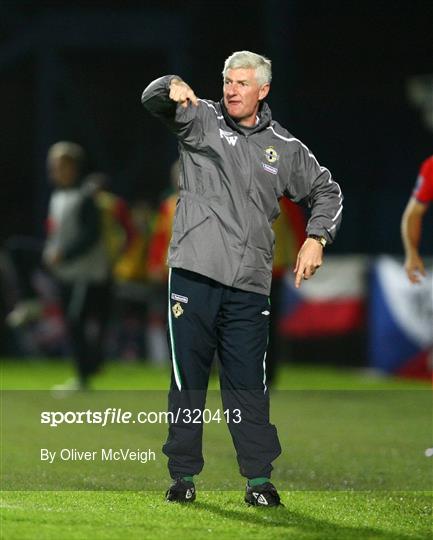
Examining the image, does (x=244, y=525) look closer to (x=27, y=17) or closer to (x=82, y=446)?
(x=82, y=446)

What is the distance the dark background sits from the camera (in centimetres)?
2000

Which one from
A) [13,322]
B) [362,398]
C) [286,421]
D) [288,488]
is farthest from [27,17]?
[288,488]

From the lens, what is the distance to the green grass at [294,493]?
234 inches

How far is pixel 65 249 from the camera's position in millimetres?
13242

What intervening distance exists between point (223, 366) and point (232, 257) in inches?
20.7

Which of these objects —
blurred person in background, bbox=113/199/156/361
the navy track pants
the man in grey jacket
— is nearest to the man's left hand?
the man in grey jacket

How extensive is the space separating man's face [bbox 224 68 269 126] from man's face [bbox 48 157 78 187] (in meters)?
6.59

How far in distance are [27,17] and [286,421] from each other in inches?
447

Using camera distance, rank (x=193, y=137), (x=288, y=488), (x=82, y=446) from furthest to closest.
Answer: (x=82, y=446)
(x=288, y=488)
(x=193, y=137)

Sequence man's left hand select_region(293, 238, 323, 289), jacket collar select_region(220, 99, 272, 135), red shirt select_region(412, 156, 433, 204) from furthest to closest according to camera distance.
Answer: red shirt select_region(412, 156, 433, 204) → jacket collar select_region(220, 99, 272, 135) → man's left hand select_region(293, 238, 323, 289)

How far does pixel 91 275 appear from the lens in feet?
44.4

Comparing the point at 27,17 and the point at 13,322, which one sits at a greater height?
the point at 27,17

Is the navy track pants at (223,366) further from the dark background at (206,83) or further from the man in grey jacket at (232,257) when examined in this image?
the dark background at (206,83)

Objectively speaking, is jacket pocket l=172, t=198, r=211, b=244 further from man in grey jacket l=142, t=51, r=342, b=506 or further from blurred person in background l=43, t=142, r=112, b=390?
blurred person in background l=43, t=142, r=112, b=390
